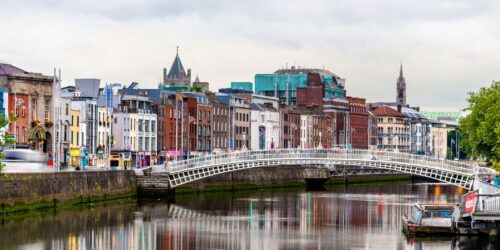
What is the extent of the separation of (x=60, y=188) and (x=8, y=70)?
1801 cm

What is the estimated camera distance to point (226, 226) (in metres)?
66.8

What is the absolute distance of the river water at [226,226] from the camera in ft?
187

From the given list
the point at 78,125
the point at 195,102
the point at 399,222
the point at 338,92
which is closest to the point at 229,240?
the point at 399,222

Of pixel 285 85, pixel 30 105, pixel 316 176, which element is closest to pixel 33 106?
pixel 30 105

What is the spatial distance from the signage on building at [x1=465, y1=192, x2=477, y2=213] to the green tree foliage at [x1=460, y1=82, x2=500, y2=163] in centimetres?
3200

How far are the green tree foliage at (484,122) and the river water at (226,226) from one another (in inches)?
247

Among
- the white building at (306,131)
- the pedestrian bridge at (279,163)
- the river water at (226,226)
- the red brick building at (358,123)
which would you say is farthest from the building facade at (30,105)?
the red brick building at (358,123)

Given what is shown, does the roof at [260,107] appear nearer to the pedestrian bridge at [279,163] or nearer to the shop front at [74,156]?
the shop front at [74,156]

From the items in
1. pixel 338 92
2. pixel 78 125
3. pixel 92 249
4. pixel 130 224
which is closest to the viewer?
pixel 92 249

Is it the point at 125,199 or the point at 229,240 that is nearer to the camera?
the point at 229,240

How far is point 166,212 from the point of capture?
246 ft

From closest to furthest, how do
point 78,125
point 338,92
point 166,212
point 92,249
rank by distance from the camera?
point 92,249 < point 166,212 < point 78,125 < point 338,92

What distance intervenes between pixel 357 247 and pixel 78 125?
4845 cm

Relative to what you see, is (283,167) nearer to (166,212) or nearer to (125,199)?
(125,199)
